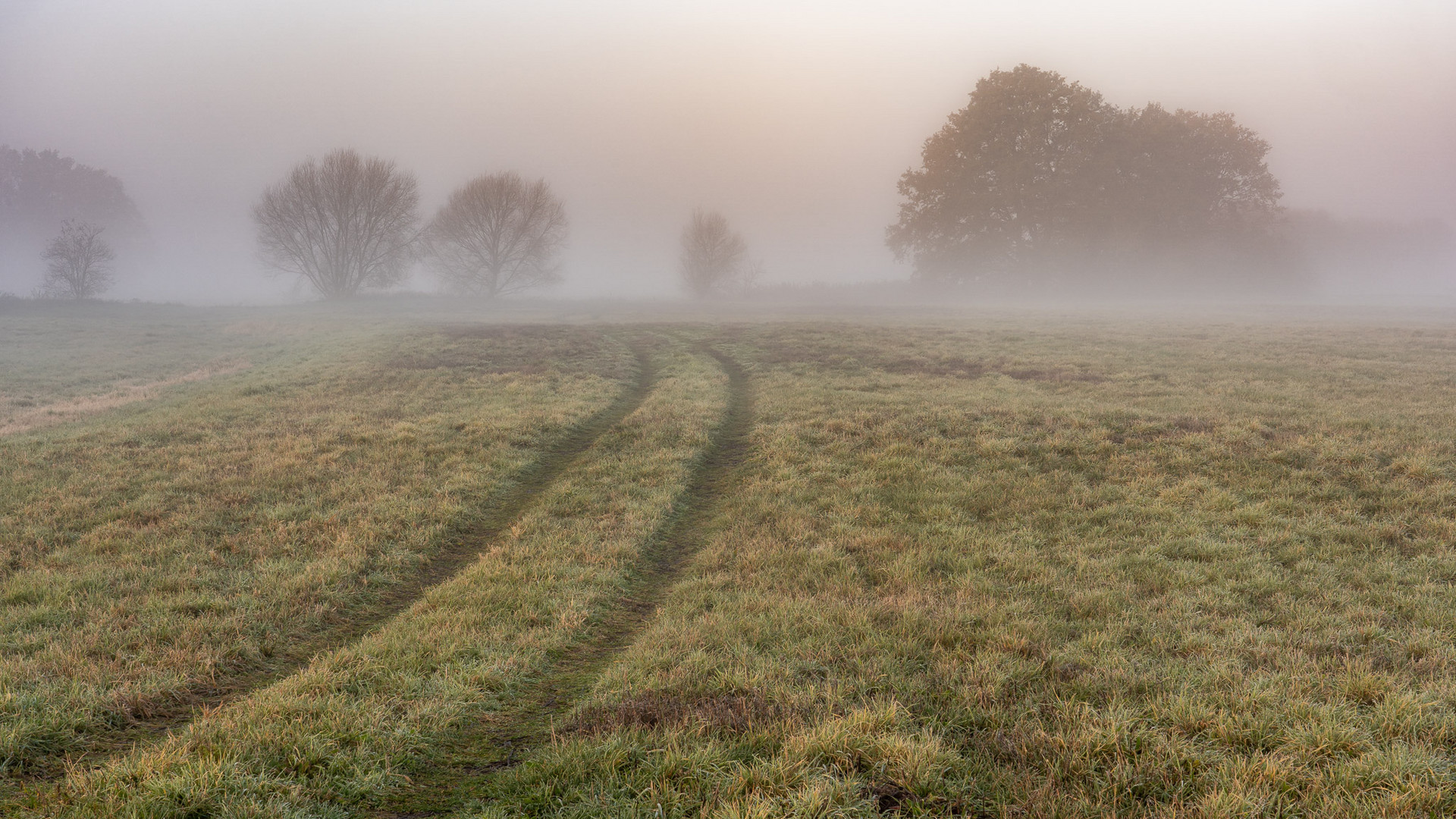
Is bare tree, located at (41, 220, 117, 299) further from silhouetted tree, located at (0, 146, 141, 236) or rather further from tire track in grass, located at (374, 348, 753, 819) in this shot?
tire track in grass, located at (374, 348, 753, 819)

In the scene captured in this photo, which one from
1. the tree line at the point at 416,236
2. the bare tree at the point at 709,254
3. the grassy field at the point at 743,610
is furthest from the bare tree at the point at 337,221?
the grassy field at the point at 743,610

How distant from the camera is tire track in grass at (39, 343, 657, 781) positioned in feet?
17.9

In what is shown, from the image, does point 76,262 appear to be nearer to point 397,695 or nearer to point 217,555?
point 217,555

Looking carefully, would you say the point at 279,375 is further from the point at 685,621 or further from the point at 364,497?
the point at 685,621

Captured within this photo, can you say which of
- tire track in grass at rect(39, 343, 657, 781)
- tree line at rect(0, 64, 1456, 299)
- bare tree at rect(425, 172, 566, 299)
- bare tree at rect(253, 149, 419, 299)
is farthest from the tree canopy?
tire track in grass at rect(39, 343, 657, 781)

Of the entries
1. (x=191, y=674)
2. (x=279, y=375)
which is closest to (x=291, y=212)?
(x=279, y=375)

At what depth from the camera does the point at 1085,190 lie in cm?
6962

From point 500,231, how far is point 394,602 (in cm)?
7473

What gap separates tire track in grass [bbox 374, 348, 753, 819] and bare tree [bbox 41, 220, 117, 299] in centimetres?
7731

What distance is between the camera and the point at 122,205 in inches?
3814

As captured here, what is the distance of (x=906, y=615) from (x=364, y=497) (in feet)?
30.7

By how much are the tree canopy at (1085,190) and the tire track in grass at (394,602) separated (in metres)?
67.1

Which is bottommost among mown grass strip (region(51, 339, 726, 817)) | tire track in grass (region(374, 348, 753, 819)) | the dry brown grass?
tire track in grass (region(374, 348, 753, 819))

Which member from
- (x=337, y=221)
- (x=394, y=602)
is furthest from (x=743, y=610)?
(x=337, y=221)
